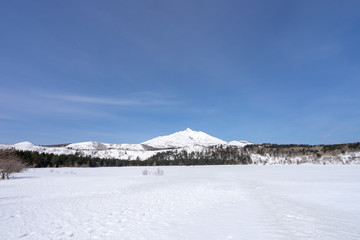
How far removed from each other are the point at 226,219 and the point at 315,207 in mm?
7128

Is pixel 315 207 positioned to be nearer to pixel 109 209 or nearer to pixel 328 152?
pixel 109 209

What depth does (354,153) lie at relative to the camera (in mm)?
130000

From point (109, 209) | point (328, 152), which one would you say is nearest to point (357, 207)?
point (109, 209)

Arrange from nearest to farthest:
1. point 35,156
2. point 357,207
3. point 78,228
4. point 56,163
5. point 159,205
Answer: point 78,228, point 357,207, point 159,205, point 35,156, point 56,163

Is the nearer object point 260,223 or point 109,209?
point 260,223

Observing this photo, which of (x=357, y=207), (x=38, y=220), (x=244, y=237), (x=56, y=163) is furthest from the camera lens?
(x=56, y=163)

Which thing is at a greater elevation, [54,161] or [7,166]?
[7,166]

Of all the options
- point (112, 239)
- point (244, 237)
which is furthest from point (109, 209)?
point (244, 237)

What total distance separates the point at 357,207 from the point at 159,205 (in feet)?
43.8

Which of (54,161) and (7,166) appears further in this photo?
(54,161)

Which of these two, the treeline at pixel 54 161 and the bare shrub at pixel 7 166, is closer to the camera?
the bare shrub at pixel 7 166

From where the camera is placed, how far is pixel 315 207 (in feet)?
41.5

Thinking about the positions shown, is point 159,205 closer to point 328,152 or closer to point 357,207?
point 357,207

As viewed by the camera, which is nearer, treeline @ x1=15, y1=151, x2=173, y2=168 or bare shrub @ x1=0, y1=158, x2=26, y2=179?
bare shrub @ x1=0, y1=158, x2=26, y2=179
